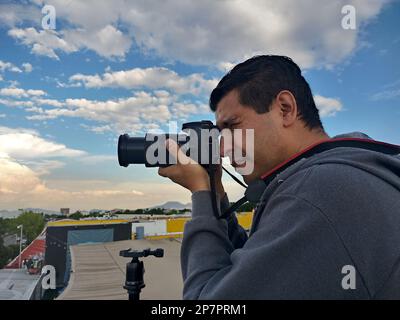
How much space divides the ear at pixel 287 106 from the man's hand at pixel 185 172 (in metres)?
0.35

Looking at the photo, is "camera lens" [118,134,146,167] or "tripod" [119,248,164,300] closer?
"camera lens" [118,134,146,167]

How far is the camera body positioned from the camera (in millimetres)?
1318

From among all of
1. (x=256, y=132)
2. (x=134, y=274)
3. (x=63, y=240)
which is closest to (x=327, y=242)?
(x=256, y=132)

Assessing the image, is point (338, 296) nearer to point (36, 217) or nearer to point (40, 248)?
point (40, 248)

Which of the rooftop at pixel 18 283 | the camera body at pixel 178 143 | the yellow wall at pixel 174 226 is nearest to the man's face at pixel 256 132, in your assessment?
the camera body at pixel 178 143

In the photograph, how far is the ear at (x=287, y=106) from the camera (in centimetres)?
113

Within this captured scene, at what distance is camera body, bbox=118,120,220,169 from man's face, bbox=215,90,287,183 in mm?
124

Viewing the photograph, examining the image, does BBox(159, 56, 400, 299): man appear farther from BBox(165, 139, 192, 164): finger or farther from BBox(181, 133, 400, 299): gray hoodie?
BBox(165, 139, 192, 164): finger

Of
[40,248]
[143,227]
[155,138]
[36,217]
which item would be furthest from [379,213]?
[36,217]

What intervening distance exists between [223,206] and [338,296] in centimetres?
74

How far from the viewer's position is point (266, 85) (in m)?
1.16

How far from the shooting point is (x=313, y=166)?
84 cm

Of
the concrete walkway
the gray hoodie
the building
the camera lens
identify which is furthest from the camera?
the building

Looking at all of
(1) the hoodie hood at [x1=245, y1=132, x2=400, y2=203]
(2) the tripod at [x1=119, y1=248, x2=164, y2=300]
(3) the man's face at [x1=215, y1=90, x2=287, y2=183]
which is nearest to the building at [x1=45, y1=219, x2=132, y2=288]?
(2) the tripod at [x1=119, y1=248, x2=164, y2=300]
